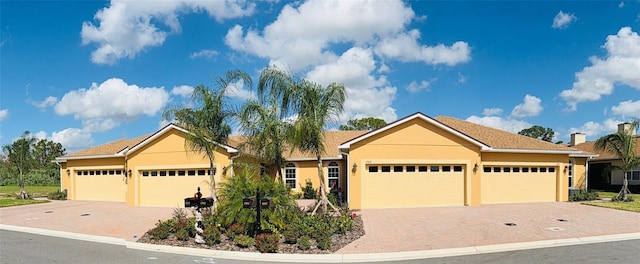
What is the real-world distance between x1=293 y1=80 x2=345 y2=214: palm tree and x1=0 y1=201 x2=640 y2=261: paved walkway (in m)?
3.23

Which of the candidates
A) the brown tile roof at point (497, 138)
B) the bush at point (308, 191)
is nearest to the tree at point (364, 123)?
the brown tile roof at point (497, 138)

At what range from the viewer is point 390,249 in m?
10.6

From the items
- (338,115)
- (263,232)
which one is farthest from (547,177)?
(263,232)

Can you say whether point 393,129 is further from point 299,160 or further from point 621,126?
point 621,126

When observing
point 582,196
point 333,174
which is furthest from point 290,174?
point 582,196

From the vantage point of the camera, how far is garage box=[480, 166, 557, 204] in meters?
20.4

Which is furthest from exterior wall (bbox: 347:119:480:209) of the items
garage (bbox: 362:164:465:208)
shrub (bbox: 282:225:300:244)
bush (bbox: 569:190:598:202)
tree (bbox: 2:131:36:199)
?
tree (bbox: 2:131:36:199)

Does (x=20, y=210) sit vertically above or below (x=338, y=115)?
below

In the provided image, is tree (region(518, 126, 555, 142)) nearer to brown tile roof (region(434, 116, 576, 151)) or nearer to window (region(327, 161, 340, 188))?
brown tile roof (region(434, 116, 576, 151))

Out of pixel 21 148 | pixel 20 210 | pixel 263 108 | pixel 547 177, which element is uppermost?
pixel 263 108

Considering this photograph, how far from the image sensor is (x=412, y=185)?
19.2m

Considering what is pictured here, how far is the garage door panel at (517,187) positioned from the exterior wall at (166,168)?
13.3 m

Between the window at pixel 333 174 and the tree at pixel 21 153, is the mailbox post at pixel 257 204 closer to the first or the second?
the window at pixel 333 174

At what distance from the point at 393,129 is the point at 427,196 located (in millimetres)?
3636
